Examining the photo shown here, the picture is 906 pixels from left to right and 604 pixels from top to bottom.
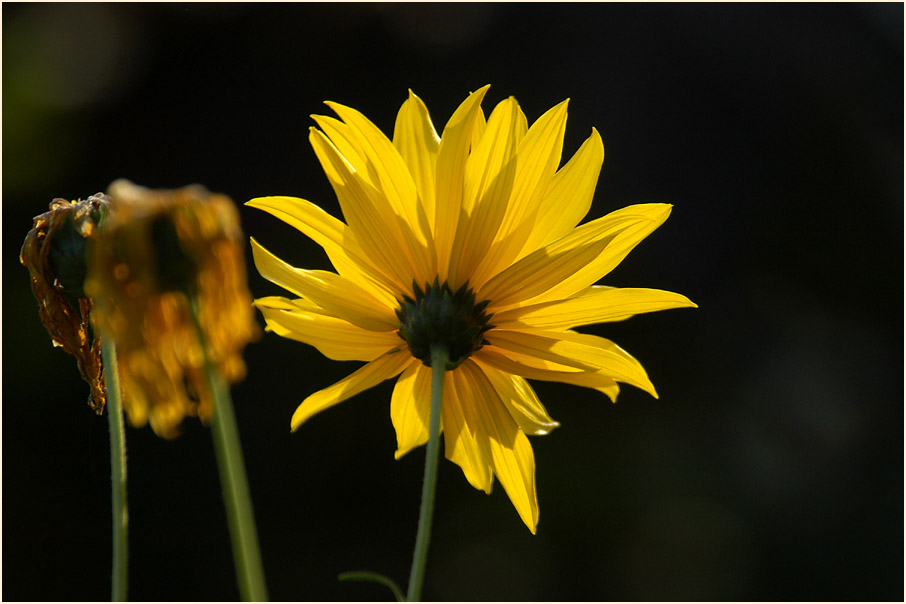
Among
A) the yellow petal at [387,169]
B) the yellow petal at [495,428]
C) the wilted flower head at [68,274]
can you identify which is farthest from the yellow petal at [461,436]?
the wilted flower head at [68,274]

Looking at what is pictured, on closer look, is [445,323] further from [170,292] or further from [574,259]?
[170,292]

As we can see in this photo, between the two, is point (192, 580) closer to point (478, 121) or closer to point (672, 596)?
point (672, 596)

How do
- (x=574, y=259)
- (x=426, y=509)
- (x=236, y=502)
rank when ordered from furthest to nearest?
(x=574, y=259) < (x=426, y=509) < (x=236, y=502)

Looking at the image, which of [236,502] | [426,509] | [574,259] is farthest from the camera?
[574,259]

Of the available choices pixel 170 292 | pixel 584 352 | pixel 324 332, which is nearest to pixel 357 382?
pixel 324 332

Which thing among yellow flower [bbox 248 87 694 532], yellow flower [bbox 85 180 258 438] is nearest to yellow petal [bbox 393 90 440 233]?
yellow flower [bbox 248 87 694 532]

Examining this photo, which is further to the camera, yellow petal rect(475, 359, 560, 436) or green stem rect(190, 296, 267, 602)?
yellow petal rect(475, 359, 560, 436)

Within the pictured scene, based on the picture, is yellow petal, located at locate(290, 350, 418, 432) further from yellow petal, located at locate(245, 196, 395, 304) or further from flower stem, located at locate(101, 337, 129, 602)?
flower stem, located at locate(101, 337, 129, 602)

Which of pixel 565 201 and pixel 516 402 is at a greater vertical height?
pixel 565 201
